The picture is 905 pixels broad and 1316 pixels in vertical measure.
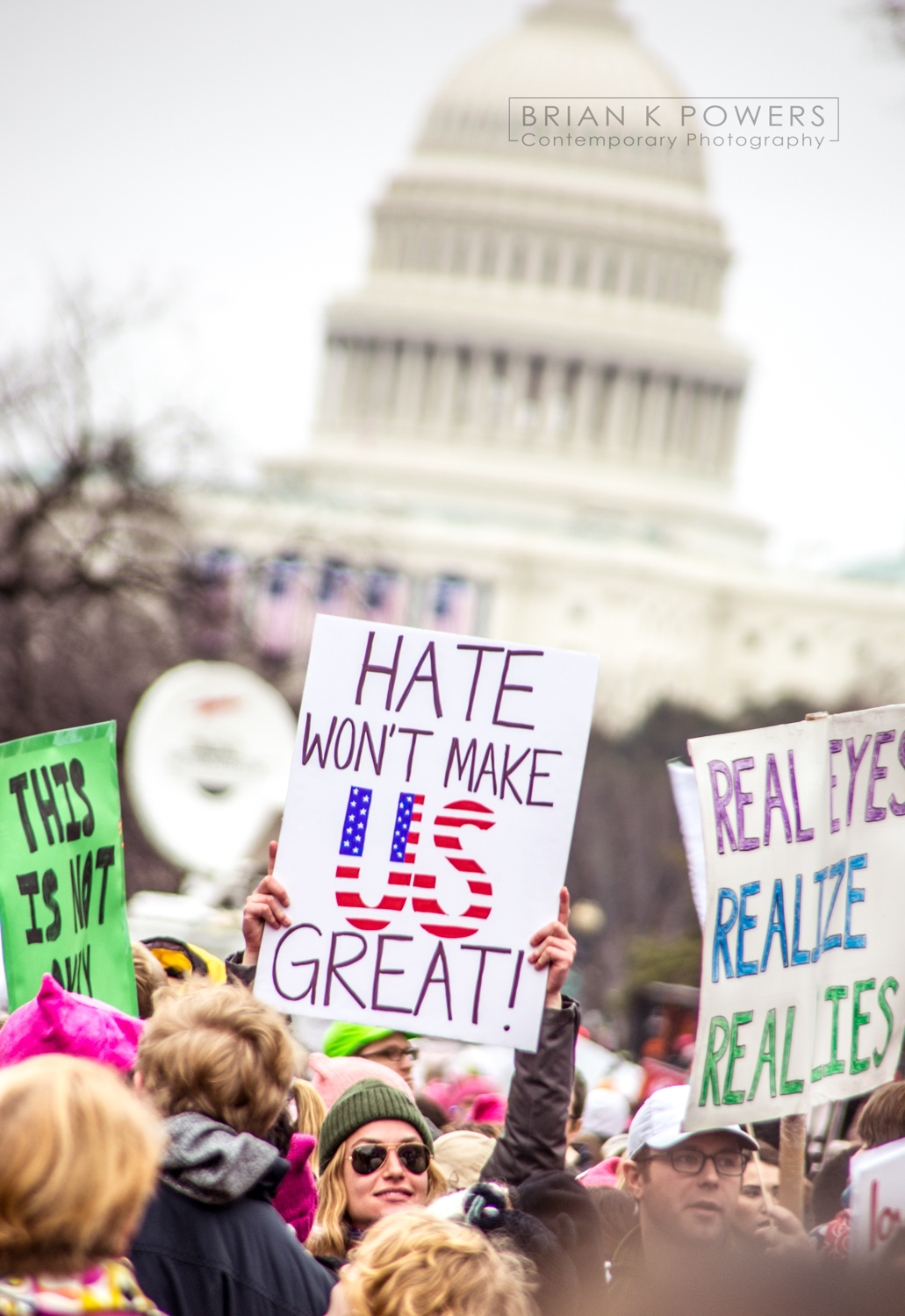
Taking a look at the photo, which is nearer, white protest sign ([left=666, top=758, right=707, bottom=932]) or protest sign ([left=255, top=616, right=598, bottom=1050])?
protest sign ([left=255, top=616, right=598, bottom=1050])

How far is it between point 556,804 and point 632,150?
105979 mm

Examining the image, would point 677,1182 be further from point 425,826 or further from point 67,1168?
point 67,1168

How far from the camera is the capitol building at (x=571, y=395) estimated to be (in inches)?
4262

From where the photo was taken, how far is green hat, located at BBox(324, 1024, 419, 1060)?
7.02 meters

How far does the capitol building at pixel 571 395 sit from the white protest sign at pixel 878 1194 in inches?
3999

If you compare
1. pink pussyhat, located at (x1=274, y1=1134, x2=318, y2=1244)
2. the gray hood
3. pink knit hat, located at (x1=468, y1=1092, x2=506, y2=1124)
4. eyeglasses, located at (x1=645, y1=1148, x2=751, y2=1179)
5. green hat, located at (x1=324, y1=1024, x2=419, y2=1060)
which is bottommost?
pink knit hat, located at (x1=468, y1=1092, x2=506, y2=1124)

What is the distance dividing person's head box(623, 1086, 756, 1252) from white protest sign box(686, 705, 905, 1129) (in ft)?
0.28

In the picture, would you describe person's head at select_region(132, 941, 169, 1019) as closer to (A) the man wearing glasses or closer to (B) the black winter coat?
(A) the man wearing glasses

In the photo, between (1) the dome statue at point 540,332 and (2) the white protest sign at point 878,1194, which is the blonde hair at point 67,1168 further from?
(1) the dome statue at point 540,332

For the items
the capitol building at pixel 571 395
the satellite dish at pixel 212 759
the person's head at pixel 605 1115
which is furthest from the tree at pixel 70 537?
the capitol building at pixel 571 395

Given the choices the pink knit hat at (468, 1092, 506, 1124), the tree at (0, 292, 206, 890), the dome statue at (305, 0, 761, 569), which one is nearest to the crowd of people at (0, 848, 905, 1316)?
the pink knit hat at (468, 1092, 506, 1124)

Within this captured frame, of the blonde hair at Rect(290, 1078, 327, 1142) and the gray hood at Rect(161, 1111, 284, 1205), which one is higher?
the gray hood at Rect(161, 1111, 284, 1205)

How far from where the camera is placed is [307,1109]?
5.66 m

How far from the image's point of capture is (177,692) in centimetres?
2027
